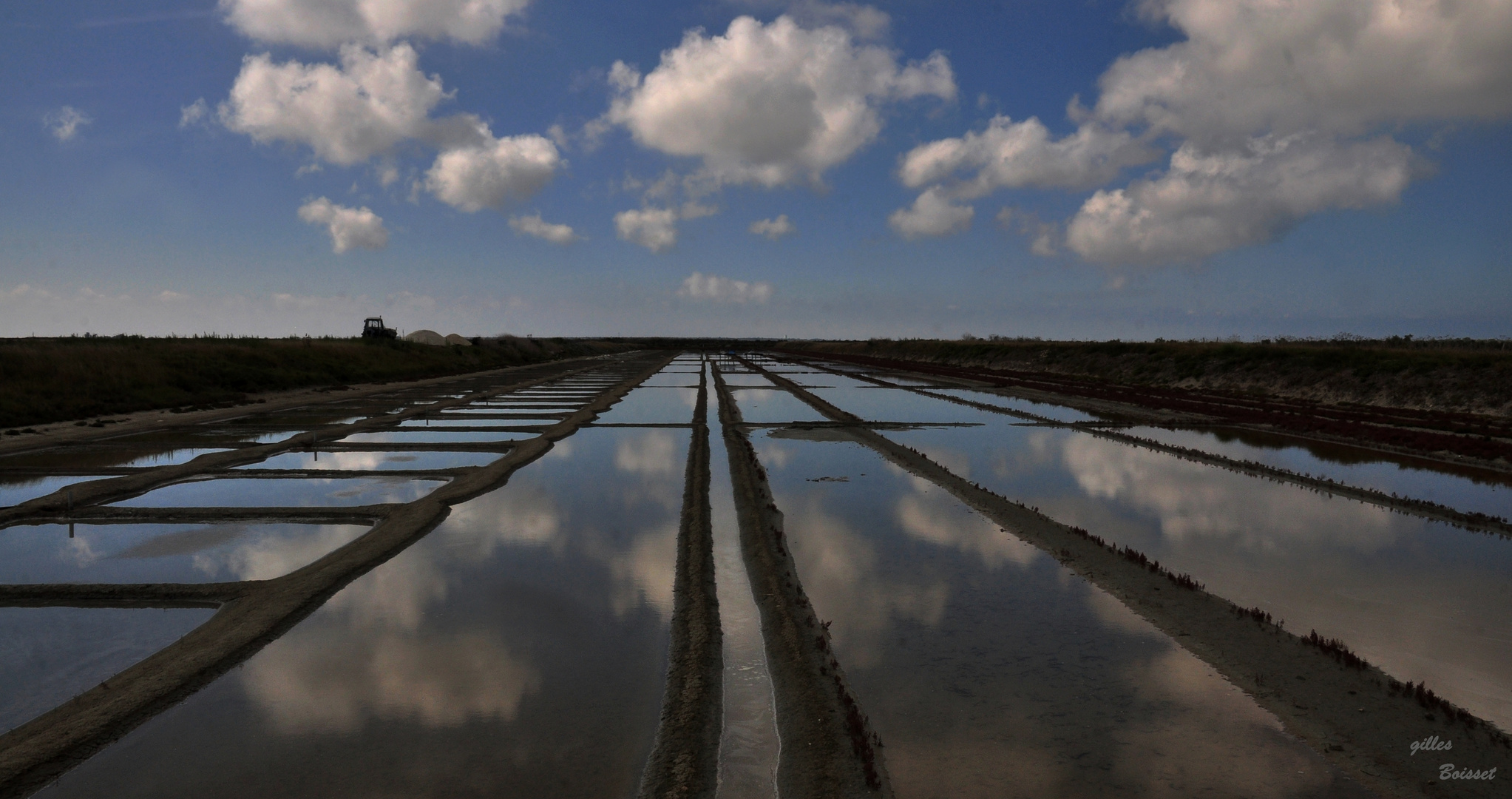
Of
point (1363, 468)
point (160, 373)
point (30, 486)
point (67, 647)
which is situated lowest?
point (67, 647)

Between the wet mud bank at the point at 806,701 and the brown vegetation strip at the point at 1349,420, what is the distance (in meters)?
21.5

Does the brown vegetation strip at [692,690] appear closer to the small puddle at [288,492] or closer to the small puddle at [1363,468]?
the small puddle at [288,492]

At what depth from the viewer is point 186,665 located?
7320mm

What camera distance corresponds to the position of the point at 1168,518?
14.1 meters

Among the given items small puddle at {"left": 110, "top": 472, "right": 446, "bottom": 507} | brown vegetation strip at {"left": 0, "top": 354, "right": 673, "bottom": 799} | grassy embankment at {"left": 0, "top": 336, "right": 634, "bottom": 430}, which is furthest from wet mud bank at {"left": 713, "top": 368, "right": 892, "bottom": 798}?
grassy embankment at {"left": 0, "top": 336, "right": 634, "bottom": 430}

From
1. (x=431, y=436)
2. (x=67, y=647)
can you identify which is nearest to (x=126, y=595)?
(x=67, y=647)

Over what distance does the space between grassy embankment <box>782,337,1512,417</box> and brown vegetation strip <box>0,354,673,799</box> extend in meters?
41.1

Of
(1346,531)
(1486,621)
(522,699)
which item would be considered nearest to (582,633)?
(522,699)

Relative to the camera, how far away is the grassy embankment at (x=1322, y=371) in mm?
34531

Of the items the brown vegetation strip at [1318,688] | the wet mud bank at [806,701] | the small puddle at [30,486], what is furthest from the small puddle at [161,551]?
the brown vegetation strip at [1318,688]

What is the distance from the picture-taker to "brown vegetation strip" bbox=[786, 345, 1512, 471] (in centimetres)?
2295

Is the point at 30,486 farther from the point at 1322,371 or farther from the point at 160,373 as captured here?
the point at 1322,371

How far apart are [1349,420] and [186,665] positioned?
36.4 meters

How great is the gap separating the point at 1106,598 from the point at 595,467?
1273 centimetres
